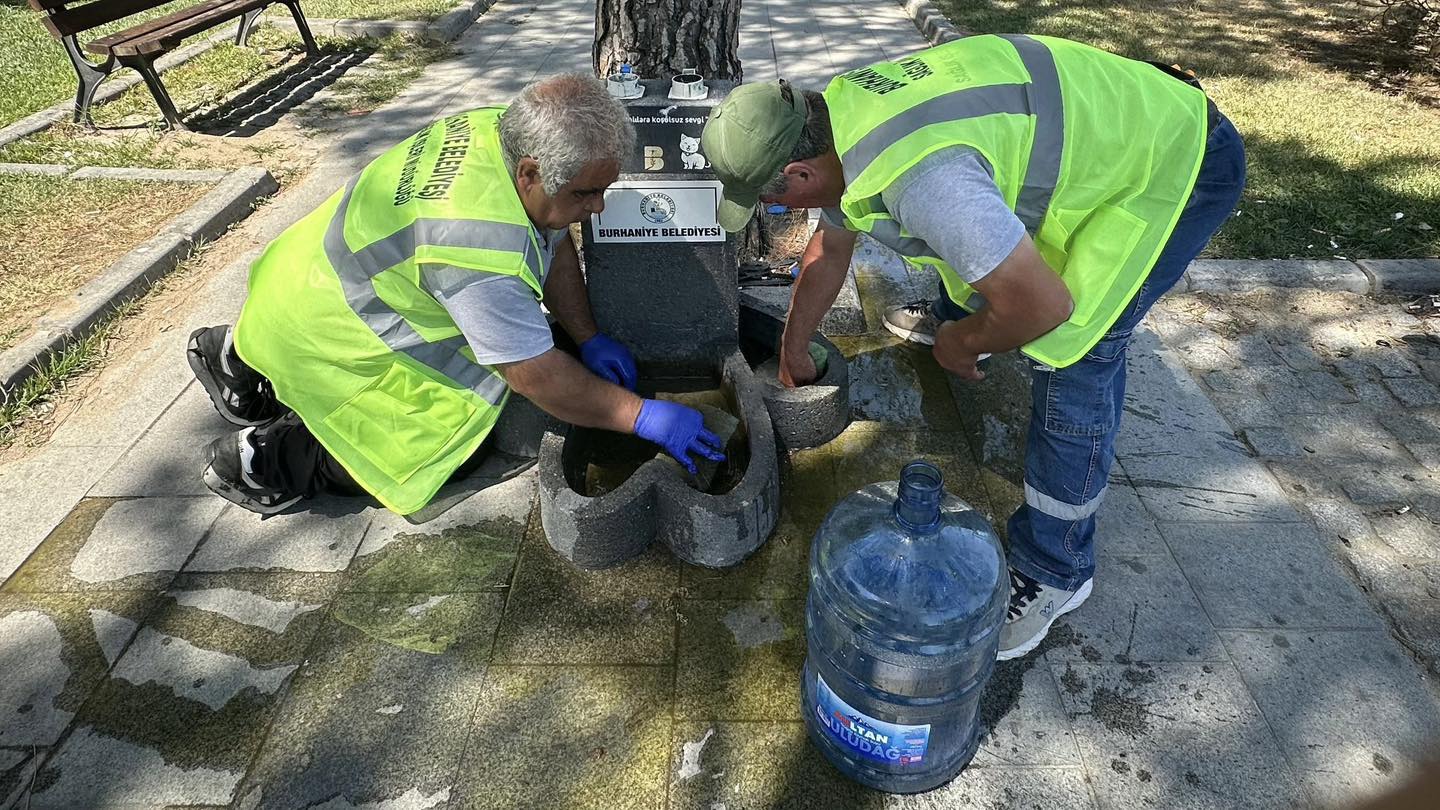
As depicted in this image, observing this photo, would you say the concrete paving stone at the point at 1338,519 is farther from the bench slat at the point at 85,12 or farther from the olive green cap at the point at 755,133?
the bench slat at the point at 85,12

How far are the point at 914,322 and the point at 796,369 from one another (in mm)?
918

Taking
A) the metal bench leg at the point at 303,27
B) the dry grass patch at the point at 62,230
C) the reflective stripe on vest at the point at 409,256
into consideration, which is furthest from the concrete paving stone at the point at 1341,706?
the metal bench leg at the point at 303,27

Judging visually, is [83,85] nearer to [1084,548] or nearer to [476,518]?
[476,518]

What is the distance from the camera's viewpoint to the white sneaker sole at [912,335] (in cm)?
373

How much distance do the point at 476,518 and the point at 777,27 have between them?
7.68 m

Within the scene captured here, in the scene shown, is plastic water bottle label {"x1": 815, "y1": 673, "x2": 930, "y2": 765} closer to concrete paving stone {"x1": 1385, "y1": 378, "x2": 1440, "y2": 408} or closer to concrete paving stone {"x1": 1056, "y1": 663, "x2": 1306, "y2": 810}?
concrete paving stone {"x1": 1056, "y1": 663, "x2": 1306, "y2": 810}

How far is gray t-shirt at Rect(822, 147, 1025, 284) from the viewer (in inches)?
66.7

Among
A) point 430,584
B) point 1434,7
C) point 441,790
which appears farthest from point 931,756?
point 1434,7

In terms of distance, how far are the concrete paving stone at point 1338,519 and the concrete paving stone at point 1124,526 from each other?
581 millimetres

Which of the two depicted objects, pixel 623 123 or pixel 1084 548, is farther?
pixel 1084 548

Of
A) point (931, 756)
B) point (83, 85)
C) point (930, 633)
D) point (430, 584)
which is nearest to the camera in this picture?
Result: point (930, 633)

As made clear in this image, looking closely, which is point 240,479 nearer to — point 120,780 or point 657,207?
point 120,780

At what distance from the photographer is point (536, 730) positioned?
7.29 feet

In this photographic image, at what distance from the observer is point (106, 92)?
22.7ft
